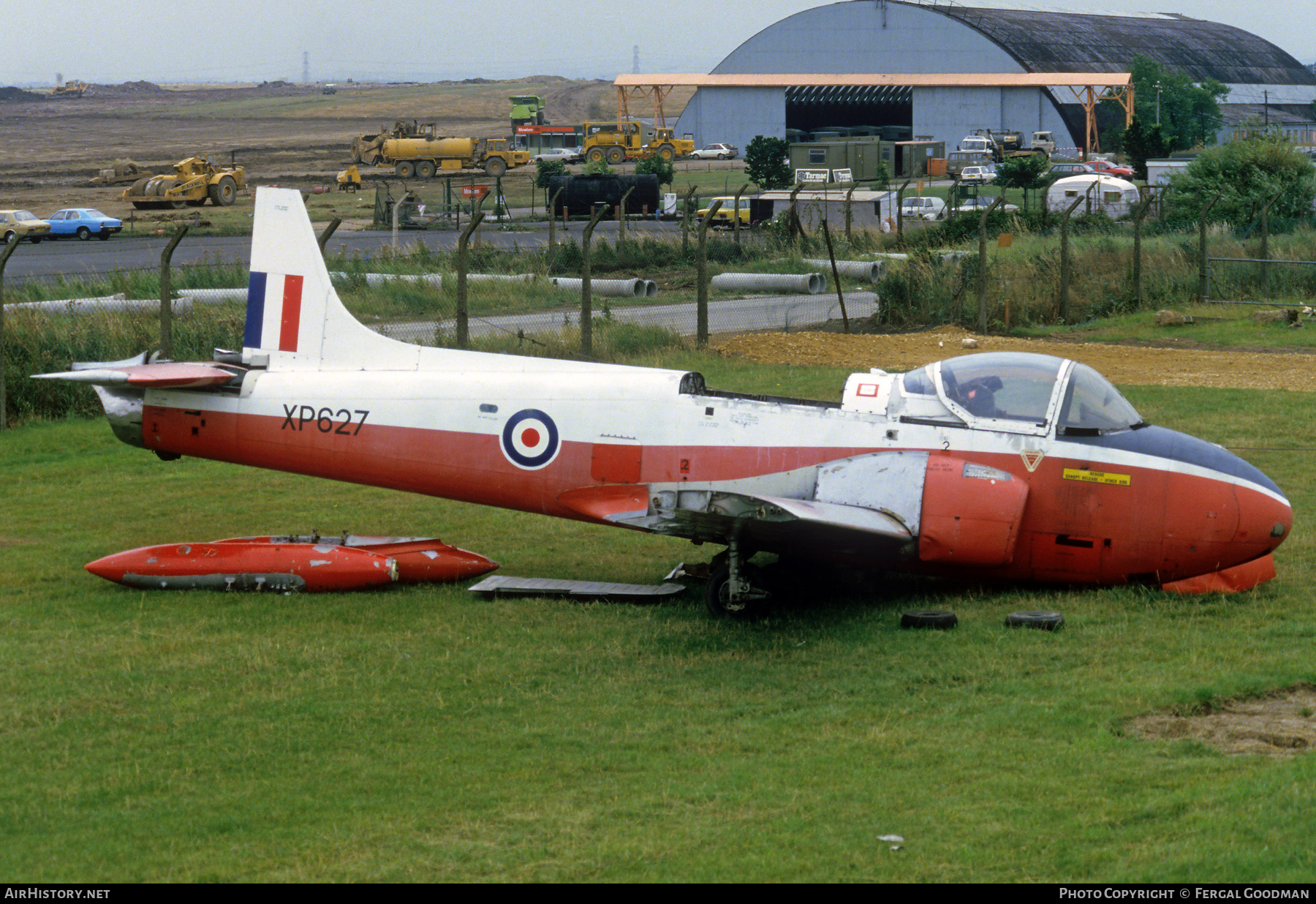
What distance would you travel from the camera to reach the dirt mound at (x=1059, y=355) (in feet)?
75.2

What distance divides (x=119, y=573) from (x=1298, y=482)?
1290cm

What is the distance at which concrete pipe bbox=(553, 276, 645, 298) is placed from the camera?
3306cm

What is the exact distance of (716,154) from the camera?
9781 centimetres

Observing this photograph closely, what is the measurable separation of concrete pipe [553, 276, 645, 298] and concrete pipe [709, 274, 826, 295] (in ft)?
8.67

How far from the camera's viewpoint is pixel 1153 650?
9656mm

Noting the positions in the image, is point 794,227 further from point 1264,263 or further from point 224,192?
point 224,192

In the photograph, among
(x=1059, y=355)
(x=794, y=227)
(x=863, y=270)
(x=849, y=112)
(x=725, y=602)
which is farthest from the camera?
(x=849, y=112)

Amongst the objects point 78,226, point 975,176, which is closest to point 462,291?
point 78,226

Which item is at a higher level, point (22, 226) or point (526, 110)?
point (526, 110)

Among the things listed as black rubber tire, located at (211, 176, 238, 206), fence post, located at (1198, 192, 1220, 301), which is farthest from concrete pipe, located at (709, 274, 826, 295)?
black rubber tire, located at (211, 176, 238, 206)

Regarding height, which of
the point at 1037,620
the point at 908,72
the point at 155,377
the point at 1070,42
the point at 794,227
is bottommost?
the point at 1037,620

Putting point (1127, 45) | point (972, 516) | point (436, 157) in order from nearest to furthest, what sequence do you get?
point (972, 516) < point (436, 157) < point (1127, 45)

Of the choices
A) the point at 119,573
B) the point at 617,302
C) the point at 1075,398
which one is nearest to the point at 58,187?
the point at 617,302

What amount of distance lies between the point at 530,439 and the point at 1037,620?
490 cm
